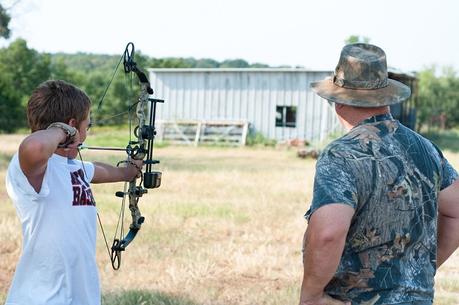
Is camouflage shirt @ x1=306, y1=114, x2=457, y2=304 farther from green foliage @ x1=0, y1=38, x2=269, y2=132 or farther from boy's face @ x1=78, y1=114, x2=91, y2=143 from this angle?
green foliage @ x1=0, y1=38, x2=269, y2=132

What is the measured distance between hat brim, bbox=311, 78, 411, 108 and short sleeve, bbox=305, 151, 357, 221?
285 mm

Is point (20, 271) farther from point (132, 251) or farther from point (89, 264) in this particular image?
point (132, 251)

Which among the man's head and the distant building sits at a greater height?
the man's head

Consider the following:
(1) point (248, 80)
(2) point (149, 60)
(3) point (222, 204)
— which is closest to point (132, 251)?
(3) point (222, 204)

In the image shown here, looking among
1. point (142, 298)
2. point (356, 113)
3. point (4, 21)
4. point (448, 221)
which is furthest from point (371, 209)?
point (4, 21)

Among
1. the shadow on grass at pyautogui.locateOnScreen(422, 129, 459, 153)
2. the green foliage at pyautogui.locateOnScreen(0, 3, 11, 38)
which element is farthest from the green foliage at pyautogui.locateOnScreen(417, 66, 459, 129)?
the green foliage at pyautogui.locateOnScreen(0, 3, 11, 38)

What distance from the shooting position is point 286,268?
7492 millimetres

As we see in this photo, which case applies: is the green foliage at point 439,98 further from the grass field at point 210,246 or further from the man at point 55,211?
the man at point 55,211

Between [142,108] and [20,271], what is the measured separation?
1.33 metres

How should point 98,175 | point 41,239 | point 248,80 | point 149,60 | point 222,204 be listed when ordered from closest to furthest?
point 41,239 < point 98,175 < point 222,204 < point 248,80 < point 149,60

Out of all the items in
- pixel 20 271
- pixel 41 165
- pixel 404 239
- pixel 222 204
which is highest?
pixel 41 165

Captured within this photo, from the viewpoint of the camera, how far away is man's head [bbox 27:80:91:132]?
3209 millimetres

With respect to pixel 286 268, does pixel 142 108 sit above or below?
above

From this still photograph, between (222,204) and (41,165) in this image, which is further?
(222,204)
